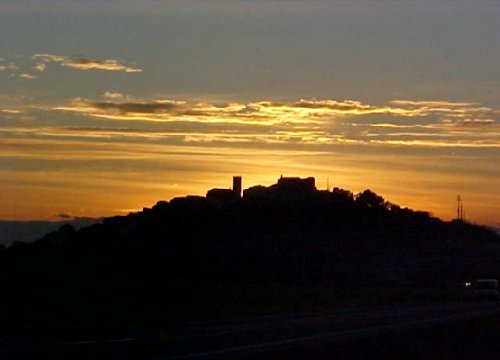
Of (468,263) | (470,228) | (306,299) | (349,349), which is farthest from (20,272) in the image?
(470,228)

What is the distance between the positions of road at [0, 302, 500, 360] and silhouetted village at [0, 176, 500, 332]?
13.1 ft

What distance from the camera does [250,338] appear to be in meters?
30.1

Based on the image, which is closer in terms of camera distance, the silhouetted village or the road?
the road

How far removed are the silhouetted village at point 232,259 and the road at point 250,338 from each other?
400cm

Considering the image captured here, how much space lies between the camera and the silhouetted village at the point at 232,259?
153 feet

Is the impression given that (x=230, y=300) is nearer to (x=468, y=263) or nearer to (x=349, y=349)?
(x=349, y=349)

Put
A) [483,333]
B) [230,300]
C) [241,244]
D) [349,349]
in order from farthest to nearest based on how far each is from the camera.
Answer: [241,244]
[230,300]
[483,333]
[349,349]

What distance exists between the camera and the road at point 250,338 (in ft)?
80.0

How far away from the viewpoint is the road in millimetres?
24375

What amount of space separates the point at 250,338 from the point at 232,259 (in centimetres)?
5365

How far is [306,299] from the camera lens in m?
59.2

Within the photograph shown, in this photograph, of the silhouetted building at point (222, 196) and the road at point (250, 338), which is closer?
the road at point (250, 338)

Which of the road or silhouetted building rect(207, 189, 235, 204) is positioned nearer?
the road

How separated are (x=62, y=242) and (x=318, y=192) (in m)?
67.5
